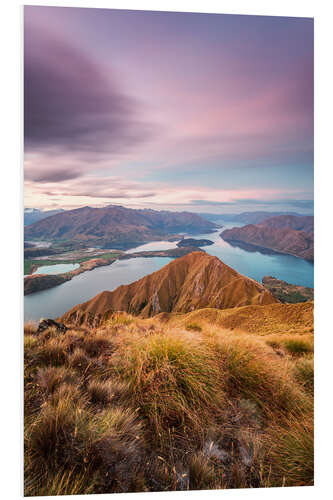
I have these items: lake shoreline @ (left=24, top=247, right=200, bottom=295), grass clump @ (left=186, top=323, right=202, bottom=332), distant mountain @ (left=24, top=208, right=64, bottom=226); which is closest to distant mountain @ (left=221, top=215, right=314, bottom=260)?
lake shoreline @ (left=24, top=247, right=200, bottom=295)

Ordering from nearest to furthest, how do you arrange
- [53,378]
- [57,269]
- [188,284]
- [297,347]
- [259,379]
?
[53,378], [259,379], [297,347], [57,269], [188,284]

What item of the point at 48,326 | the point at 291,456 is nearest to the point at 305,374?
the point at 291,456

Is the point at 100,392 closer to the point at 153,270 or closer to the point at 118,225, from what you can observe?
the point at 153,270

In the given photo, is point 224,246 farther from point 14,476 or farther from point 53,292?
point 14,476

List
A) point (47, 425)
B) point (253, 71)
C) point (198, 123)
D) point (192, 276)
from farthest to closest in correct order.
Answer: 1. point (192, 276)
2. point (198, 123)
3. point (253, 71)
4. point (47, 425)

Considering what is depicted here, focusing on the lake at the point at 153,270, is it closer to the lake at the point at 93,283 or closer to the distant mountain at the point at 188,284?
the lake at the point at 93,283
